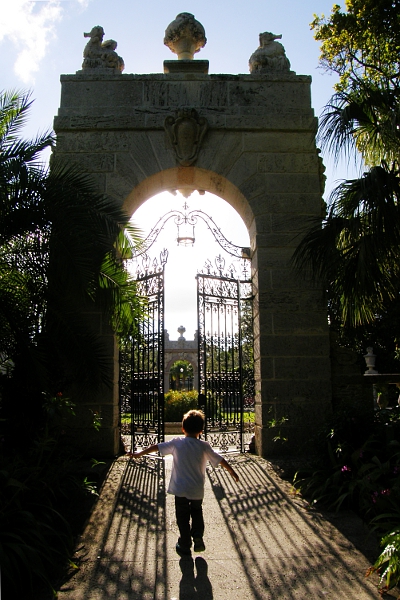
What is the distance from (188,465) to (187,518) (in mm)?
389

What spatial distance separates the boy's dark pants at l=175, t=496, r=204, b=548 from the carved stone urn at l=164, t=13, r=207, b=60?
742cm

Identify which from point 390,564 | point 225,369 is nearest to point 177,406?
point 225,369

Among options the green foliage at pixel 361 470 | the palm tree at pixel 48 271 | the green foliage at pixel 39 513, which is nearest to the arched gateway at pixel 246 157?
the palm tree at pixel 48 271

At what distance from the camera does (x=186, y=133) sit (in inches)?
323

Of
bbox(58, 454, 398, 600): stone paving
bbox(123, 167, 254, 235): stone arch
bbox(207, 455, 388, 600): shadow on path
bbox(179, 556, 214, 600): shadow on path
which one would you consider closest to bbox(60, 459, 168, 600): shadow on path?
bbox(58, 454, 398, 600): stone paving

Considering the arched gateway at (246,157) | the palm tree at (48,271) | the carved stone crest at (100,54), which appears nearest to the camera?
the palm tree at (48,271)

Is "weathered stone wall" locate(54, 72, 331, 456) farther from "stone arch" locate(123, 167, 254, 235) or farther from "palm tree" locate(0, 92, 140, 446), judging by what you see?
"palm tree" locate(0, 92, 140, 446)

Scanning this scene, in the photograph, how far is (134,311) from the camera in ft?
22.2

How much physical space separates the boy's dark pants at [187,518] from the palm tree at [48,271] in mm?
2373

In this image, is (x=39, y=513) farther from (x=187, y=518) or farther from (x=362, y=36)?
(x=362, y=36)

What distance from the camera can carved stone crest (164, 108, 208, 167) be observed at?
8.19m

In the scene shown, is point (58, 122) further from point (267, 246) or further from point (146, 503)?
point (146, 503)

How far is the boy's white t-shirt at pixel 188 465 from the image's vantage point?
4.06m

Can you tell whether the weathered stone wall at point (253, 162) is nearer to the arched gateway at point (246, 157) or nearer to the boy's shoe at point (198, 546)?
the arched gateway at point (246, 157)
